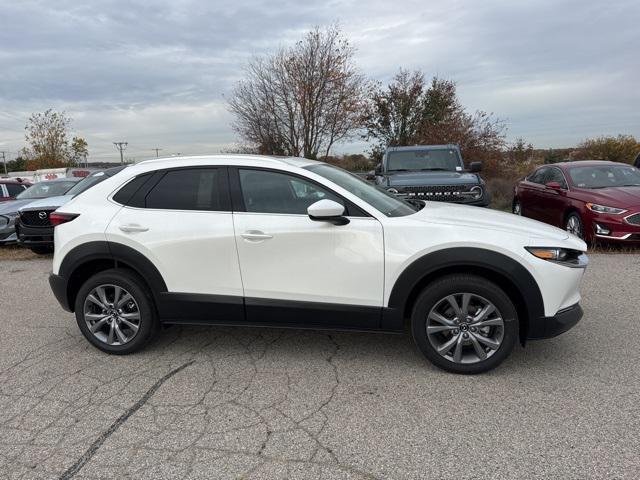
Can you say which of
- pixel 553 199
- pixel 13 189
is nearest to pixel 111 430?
pixel 553 199

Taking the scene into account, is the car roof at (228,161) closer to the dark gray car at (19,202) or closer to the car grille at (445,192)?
the car grille at (445,192)

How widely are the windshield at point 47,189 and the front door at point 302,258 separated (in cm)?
882

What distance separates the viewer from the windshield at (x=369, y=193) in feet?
12.2

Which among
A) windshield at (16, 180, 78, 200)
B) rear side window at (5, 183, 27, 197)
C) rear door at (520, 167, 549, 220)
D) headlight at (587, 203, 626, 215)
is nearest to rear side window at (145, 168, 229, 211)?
headlight at (587, 203, 626, 215)

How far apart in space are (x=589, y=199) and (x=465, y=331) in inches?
225

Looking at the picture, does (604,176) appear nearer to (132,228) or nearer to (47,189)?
(132,228)

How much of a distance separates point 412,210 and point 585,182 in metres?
6.11

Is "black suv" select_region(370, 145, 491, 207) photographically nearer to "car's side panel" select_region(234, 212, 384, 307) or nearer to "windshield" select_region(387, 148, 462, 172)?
"windshield" select_region(387, 148, 462, 172)

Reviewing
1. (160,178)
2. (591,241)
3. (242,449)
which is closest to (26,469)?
(242,449)

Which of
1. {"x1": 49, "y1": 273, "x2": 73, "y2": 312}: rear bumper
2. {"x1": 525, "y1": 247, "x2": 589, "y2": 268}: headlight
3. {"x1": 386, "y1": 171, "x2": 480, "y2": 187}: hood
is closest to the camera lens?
{"x1": 525, "y1": 247, "x2": 589, "y2": 268}: headlight

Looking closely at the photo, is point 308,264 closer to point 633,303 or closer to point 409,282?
point 409,282

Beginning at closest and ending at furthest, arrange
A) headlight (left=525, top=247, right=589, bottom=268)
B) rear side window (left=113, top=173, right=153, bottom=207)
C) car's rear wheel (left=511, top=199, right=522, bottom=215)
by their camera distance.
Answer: headlight (left=525, top=247, right=589, bottom=268), rear side window (left=113, top=173, right=153, bottom=207), car's rear wheel (left=511, top=199, right=522, bottom=215)

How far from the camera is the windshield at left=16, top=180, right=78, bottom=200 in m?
10.8

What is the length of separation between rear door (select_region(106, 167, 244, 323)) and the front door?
0.44 feet
